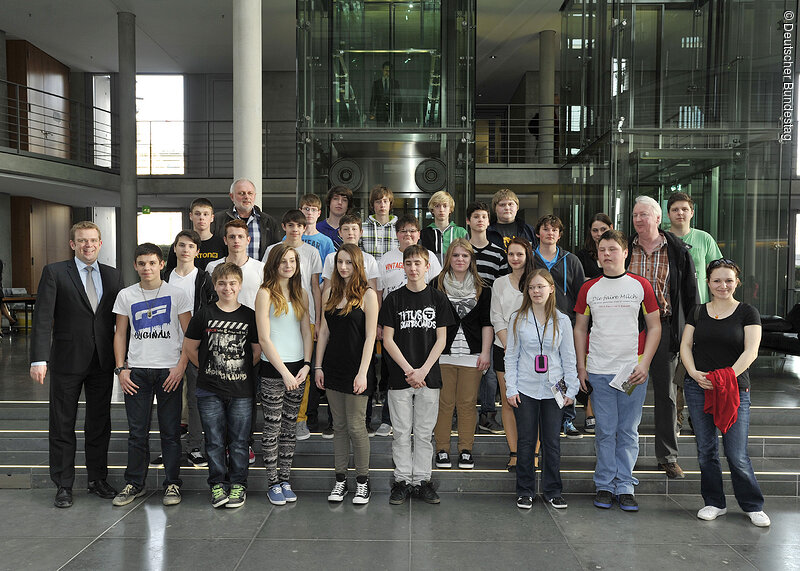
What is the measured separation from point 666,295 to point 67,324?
12.7ft

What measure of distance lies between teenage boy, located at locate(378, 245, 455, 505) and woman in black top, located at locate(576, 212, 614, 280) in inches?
57.6

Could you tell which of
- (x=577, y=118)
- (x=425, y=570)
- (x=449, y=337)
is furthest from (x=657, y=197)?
(x=425, y=570)

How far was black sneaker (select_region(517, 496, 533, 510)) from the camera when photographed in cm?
380

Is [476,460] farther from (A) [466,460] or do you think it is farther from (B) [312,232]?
(B) [312,232]

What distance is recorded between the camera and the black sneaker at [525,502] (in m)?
3.80

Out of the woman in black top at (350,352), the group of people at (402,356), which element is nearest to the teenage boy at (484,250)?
the group of people at (402,356)

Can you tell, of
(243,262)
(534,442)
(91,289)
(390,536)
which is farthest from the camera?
(243,262)

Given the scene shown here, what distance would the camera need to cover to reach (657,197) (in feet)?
26.7

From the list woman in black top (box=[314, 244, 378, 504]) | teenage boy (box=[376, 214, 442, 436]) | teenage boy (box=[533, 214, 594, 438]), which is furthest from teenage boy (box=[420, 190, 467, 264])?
woman in black top (box=[314, 244, 378, 504])

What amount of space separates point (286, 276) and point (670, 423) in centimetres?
269

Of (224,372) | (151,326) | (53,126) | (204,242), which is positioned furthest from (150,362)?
(53,126)

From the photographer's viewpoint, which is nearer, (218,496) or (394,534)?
(394,534)

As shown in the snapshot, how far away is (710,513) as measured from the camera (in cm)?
368

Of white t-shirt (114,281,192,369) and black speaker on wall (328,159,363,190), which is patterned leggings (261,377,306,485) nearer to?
white t-shirt (114,281,192,369)
